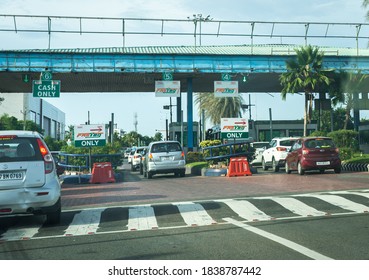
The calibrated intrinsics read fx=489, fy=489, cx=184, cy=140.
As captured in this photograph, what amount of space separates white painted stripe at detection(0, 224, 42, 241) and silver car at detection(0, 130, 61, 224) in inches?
13.2

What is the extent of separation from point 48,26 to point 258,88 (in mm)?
20217

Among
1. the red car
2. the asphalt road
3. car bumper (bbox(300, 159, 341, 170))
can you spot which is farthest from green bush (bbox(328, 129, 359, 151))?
the asphalt road

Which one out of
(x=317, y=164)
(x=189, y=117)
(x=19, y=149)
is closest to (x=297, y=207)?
(x=19, y=149)

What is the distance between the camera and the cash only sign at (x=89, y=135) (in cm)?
2188

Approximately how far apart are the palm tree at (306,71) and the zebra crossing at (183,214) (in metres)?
23.1

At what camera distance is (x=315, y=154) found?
65.1 ft

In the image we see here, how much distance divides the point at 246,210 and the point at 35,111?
356 ft

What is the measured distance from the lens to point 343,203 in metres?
10.8

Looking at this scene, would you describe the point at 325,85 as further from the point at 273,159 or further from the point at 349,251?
the point at 349,251

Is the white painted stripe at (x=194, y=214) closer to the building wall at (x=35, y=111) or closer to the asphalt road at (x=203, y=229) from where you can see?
the asphalt road at (x=203, y=229)

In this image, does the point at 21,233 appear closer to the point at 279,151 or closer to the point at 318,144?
the point at 318,144

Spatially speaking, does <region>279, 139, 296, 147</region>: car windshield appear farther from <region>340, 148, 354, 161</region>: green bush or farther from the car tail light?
the car tail light

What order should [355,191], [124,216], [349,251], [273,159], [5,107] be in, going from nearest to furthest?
[349,251] < [124,216] < [355,191] < [273,159] < [5,107]
